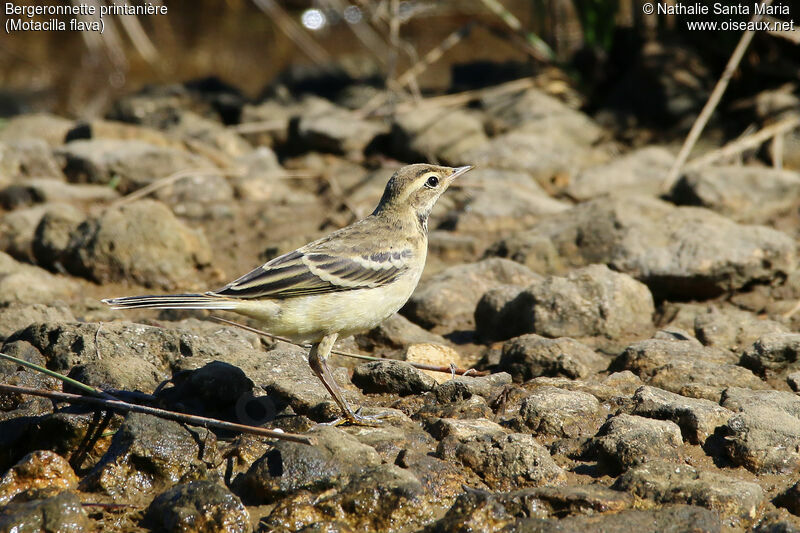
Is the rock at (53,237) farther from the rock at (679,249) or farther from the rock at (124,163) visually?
the rock at (679,249)

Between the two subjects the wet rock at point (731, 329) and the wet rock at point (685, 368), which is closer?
the wet rock at point (685, 368)

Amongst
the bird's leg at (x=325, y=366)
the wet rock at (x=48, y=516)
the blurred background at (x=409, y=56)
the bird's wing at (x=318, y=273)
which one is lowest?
the wet rock at (x=48, y=516)

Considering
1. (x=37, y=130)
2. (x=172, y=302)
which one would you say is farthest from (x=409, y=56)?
(x=172, y=302)

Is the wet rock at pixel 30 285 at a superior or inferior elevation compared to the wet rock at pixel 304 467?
superior

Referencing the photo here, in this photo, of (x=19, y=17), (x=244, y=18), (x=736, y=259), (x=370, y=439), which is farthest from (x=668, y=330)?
(x=19, y=17)

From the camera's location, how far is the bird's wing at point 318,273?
6.46 metres

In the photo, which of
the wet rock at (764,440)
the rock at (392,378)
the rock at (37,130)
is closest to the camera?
the wet rock at (764,440)

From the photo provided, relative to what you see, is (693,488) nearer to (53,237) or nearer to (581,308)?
(581,308)

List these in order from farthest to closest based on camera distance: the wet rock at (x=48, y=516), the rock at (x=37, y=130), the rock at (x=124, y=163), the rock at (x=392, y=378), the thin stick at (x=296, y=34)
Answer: the thin stick at (x=296, y=34) < the rock at (x=37, y=130) < the rock at (x=124, y=163) < the rock at (x=392, y=378) < the wet rock at (x=48, y=516)

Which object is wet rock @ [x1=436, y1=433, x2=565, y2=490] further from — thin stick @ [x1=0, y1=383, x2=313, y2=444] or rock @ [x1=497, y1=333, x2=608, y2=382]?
rock @ [x1=497, y1=333, x2=608, y2=382]

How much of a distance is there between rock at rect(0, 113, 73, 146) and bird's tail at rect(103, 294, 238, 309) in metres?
7.69

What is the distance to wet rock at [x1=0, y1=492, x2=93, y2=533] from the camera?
189 inches

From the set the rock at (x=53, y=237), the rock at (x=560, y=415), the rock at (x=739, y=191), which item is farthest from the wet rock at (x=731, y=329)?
the rock at (x=53, y=237)

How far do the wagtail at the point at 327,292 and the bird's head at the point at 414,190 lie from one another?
37 cm
